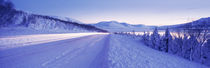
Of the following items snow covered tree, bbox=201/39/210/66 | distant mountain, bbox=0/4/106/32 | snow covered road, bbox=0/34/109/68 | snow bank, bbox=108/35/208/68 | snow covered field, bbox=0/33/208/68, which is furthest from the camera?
distant mountain, bbox=0/4/106/32

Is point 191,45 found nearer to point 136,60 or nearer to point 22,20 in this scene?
point 136,60

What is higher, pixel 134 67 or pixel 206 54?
pixel 134 67

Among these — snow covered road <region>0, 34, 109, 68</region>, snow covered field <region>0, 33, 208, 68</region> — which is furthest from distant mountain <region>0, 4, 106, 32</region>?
snow covered road <region>0, 34, 109, 68</region>

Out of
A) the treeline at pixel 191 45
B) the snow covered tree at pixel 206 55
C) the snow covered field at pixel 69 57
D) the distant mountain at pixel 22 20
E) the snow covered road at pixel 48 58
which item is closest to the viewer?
the snow covered road at pixel 48 58

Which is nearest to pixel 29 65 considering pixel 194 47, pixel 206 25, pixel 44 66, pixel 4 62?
pixel 44 66

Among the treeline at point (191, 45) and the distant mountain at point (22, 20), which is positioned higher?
the distant mountain at point (22, 20)

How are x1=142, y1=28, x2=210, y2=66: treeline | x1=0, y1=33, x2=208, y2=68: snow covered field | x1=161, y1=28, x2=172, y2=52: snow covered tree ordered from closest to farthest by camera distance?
x1=0, y1=33, x2=208, y2=68: snow covered field
x1=142, y1=28, x2=210, y2=66: treeline
x1=161, y1=28, x2=172, y2=52: snow covered tree

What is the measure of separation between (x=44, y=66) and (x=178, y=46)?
78.7 feet

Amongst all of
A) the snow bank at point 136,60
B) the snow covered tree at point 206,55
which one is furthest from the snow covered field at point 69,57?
the snow covered tree at point 206,55

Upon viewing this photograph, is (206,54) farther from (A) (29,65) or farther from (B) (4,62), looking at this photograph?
(B) (4,62)

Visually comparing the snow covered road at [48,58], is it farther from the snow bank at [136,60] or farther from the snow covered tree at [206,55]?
the snow covered tree at [206,55]

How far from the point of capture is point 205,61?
16516mm

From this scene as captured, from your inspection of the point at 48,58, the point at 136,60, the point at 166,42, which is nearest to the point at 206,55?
the point at 166,42

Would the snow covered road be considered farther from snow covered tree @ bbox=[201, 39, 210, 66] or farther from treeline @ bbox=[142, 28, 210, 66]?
treeline @ bbox=[142, 28, 210, 66]
